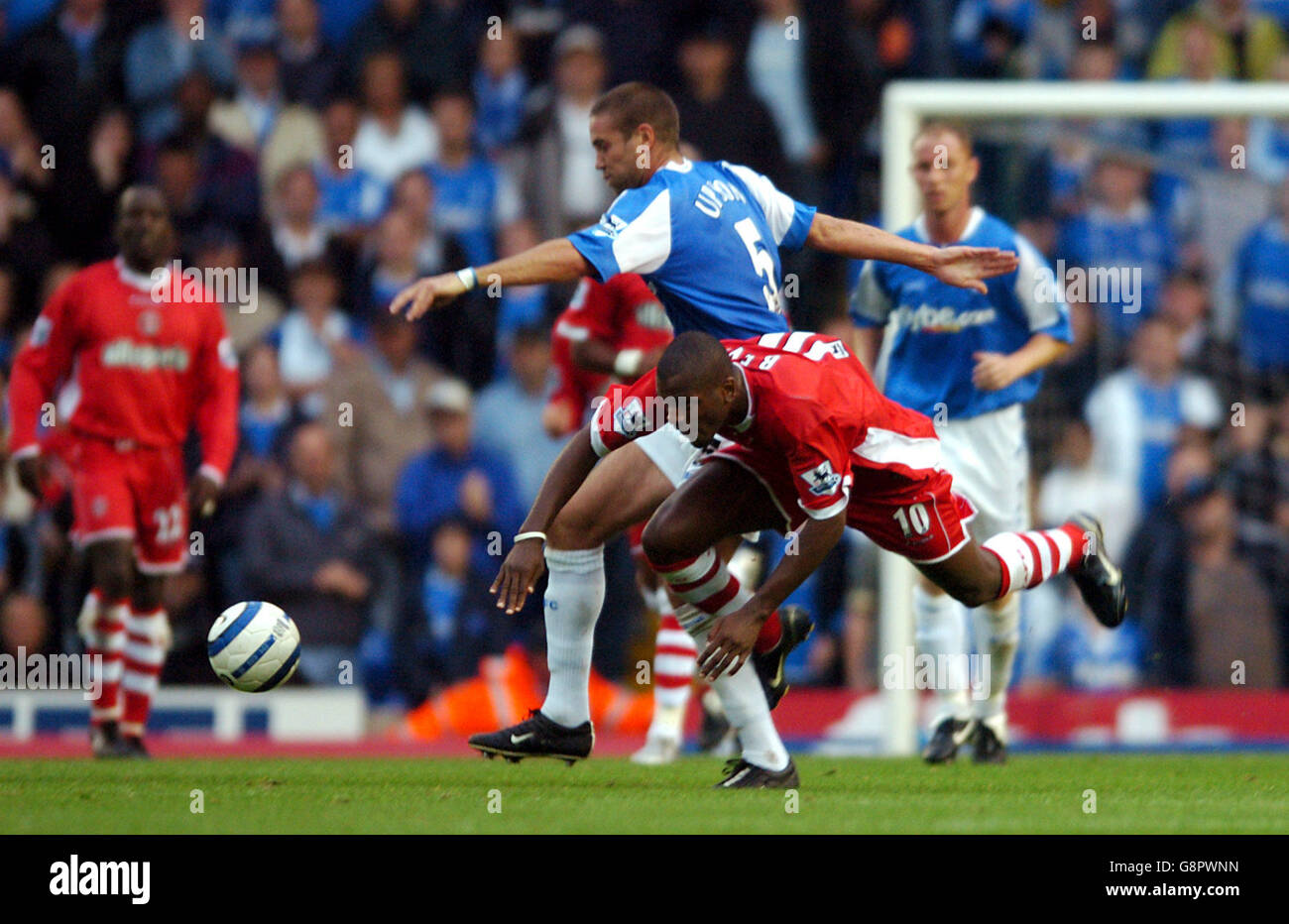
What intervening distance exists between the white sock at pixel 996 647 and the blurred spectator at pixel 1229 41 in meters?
6.05

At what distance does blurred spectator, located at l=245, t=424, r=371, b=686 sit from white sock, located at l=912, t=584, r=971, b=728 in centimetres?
434

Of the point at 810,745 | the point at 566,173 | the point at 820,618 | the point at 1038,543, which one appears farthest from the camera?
the point at 566,173

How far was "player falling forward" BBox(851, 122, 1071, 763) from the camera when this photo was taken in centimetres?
814

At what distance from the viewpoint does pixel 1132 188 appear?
39.6 feet

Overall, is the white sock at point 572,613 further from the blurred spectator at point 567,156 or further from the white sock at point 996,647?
the blurred spectator at point 567,156

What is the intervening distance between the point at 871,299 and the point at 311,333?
5.23m

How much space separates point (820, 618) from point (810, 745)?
1212mm


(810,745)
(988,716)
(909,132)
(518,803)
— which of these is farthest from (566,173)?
(518,803)

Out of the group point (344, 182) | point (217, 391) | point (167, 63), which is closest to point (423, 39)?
point (344, 182)

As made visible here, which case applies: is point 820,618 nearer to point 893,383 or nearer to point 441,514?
point 441,514

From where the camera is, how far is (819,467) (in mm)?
6039

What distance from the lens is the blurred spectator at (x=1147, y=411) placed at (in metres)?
11.8

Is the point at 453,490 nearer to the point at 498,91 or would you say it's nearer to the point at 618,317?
the point at 498,91

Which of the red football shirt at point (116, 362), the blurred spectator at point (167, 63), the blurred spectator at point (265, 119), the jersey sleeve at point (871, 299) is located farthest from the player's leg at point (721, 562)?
the blurred spectator at point (167, 63)
